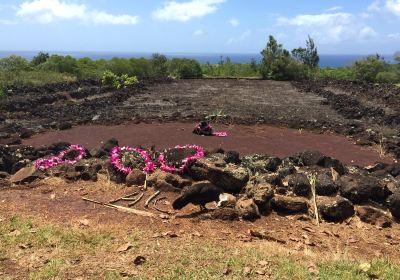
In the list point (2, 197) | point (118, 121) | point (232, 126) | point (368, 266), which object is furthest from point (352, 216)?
point (118, 121)

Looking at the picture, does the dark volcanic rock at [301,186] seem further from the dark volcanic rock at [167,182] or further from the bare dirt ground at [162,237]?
the dark volcanic rock at [167,182]

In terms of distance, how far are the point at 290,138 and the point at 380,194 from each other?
668 centimetres

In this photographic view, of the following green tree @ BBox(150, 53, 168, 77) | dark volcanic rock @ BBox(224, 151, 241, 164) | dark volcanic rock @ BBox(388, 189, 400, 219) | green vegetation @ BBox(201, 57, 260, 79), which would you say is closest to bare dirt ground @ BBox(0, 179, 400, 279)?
dark volcanic rock @ BBox(388, 189, 400, 219)

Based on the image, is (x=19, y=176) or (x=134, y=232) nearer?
(x=134, y=232)

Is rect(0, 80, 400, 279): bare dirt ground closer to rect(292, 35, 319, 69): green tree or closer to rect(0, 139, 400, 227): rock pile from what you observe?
rect(0, 139, 400, 227): rock pile

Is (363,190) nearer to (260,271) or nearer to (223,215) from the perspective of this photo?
(223,215)

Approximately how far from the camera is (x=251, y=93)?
81.8 ft

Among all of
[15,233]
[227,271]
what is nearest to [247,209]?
[227,271]

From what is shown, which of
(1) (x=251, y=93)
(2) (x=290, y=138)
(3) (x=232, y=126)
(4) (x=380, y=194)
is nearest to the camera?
(4) (x=380, y=194)

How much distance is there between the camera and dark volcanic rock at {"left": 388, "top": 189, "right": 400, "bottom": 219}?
6.76 metres

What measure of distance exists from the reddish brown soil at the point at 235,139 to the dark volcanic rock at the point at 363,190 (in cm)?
409

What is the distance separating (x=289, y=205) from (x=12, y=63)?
26940mm

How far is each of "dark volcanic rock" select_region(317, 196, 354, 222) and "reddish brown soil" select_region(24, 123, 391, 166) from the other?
4.78m

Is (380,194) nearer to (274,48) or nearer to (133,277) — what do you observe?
(133,277)
